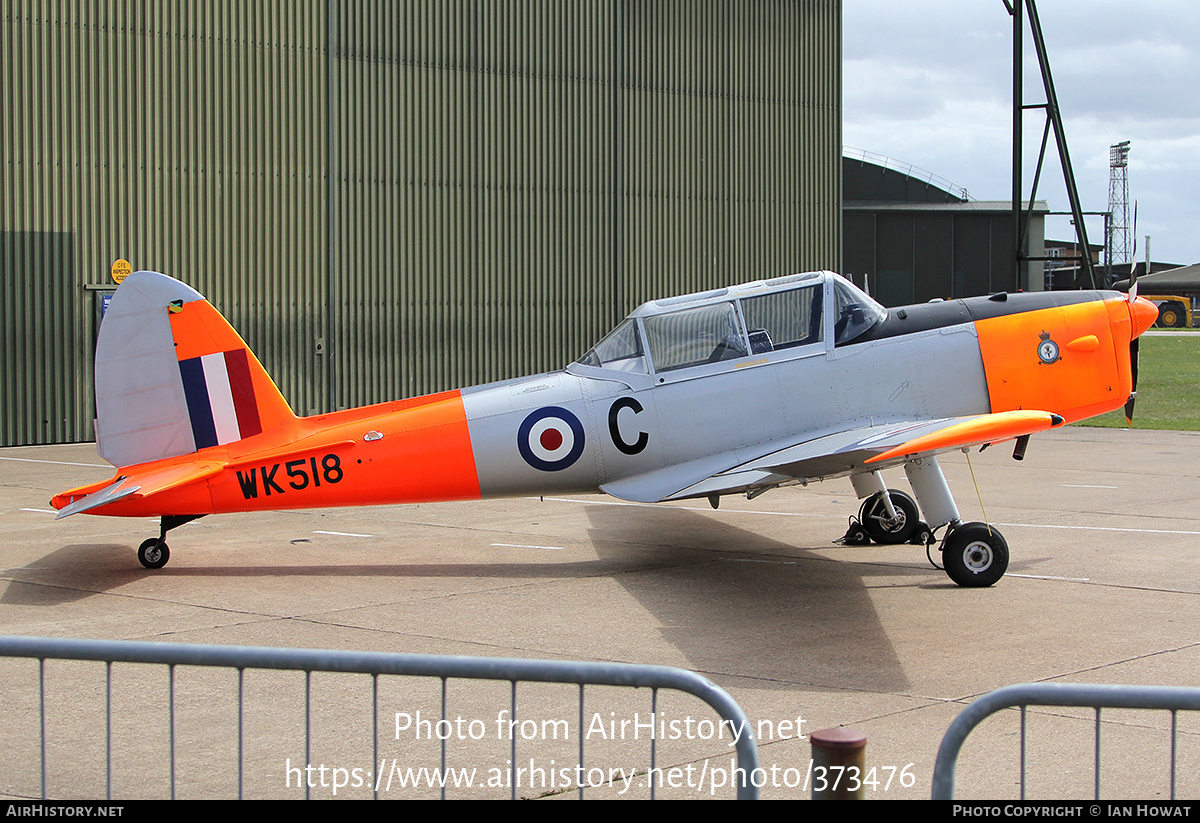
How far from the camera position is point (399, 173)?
2411cm

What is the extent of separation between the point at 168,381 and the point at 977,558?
6.49 m

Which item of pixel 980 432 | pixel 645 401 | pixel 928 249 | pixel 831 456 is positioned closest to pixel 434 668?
pixel 980 432

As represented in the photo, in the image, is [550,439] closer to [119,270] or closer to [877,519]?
[877,519]

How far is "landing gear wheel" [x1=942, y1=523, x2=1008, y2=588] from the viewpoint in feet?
30.2

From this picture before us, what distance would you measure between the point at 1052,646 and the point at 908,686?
1.38m

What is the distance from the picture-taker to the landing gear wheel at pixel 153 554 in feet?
32.7

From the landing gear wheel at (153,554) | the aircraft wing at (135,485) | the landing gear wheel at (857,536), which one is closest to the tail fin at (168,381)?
the aircraft wing at (135,485)

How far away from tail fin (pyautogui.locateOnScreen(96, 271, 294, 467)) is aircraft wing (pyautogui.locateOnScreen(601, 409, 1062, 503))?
3.10 metres

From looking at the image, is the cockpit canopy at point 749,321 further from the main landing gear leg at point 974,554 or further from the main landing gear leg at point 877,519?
the main landing gear leg at point 877,519

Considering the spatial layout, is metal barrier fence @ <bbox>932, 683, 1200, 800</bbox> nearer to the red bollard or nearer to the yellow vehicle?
the red bollard

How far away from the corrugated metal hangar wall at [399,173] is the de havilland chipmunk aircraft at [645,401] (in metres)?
12.3

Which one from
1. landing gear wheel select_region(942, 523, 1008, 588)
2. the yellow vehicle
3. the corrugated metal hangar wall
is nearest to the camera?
landing gear wheel select_region(942, 523, 1008, 588)

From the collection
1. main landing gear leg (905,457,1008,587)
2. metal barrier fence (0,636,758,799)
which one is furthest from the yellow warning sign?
metal barrier fence (0,636,758,799)

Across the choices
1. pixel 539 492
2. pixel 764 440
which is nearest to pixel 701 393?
pixel 764 440
